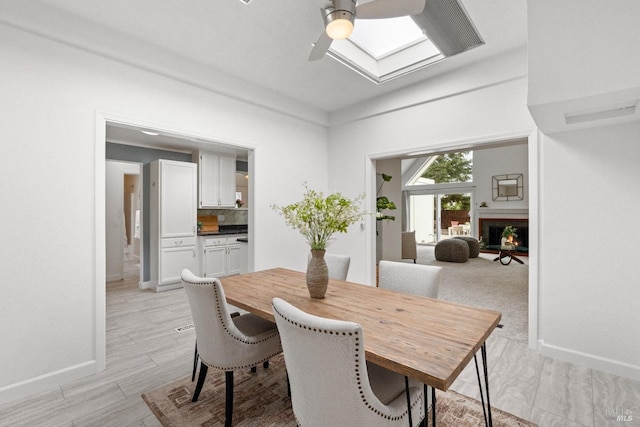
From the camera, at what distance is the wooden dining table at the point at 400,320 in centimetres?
104

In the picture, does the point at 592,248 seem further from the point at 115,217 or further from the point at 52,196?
the point at 115,217

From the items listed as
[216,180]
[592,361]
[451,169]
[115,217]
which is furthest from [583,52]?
[451,169]

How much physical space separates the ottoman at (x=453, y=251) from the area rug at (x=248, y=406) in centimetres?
553

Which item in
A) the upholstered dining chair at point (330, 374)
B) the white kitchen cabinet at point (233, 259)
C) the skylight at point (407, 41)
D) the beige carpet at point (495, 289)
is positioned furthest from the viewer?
the white kitchen cabinet at point (233, 259)

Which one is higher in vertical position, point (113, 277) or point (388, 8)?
point (388, 8)

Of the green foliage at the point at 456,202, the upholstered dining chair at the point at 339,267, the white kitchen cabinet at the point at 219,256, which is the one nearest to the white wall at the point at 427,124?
the upholstered dining chair at the point at 339,267

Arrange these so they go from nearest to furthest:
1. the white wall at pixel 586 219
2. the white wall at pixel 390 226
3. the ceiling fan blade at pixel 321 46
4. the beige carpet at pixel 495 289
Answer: the white wall at pixel 586 219 < the ceiling fan blade at pixel 321 46 < the beige carpet at pixel 495 289 < the white wall at pixel 390 226

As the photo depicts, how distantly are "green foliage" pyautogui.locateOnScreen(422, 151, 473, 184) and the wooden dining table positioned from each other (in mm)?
9346

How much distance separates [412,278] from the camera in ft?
6.98

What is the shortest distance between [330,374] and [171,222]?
4541 mm

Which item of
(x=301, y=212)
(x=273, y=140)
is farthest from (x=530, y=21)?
Answer: (x=273, y=140)

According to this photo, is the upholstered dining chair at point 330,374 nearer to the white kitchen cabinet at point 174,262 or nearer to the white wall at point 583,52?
the white wall at point 583,52

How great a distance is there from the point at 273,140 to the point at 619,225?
11.1 ft

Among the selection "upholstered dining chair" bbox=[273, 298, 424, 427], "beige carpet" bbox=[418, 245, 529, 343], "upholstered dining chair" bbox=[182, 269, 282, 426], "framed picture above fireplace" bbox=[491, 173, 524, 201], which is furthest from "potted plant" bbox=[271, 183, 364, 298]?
"framed picture above fireplace" bbox=[491, 173, 524, 201]
